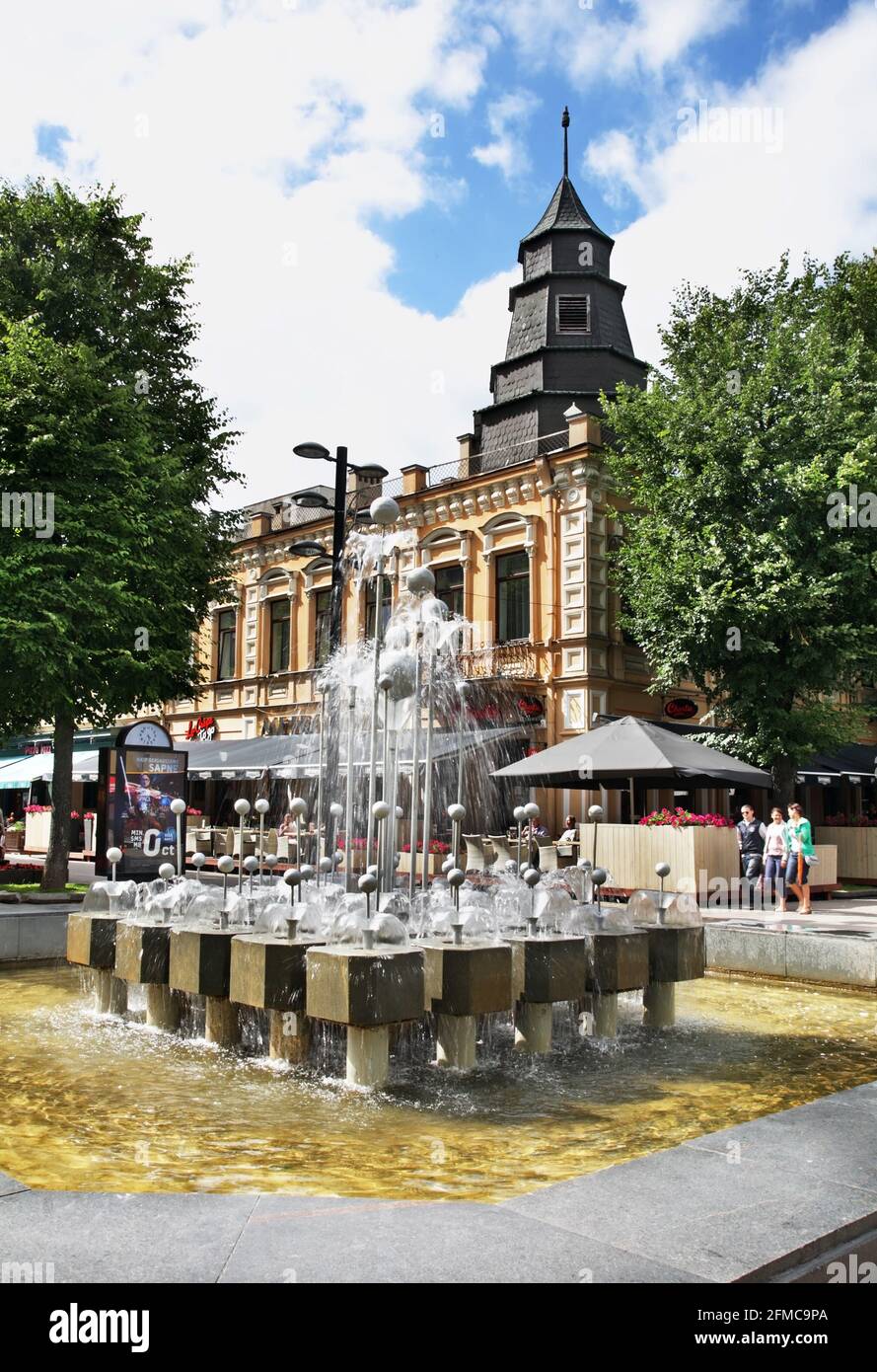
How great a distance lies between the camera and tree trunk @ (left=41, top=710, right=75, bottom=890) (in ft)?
47.4

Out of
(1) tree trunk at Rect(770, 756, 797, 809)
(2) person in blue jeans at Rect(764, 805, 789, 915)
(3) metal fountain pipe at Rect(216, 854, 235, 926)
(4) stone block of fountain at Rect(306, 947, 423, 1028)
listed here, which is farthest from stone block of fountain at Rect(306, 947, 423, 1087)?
(1) tree trunk at Rect(770, 756, 797, 809)

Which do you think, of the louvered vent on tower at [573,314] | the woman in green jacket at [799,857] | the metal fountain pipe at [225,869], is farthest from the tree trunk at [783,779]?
the metal fountain pipe at [225,869]

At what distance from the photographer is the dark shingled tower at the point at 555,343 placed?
26.9 meters

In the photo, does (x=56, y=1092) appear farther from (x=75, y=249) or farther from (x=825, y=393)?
A: (x=825, y=393)

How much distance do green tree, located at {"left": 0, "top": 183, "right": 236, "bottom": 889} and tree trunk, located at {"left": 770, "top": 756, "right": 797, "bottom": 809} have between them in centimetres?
1168

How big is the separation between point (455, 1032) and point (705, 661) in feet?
51.0

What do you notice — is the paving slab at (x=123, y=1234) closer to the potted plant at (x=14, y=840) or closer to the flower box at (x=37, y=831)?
the flower box at (x=37, y=831)

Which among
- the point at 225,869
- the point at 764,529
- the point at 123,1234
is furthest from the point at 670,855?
the point at 123,1234

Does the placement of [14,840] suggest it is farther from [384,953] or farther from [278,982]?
[384,953]

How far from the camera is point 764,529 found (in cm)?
2094

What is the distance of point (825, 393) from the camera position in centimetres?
2144

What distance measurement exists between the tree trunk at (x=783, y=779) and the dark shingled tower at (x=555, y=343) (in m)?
9.59

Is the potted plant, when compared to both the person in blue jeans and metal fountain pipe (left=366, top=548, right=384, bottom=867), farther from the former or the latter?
metal fountain pipe (left=366, top=548, right=384, bottom=867)
